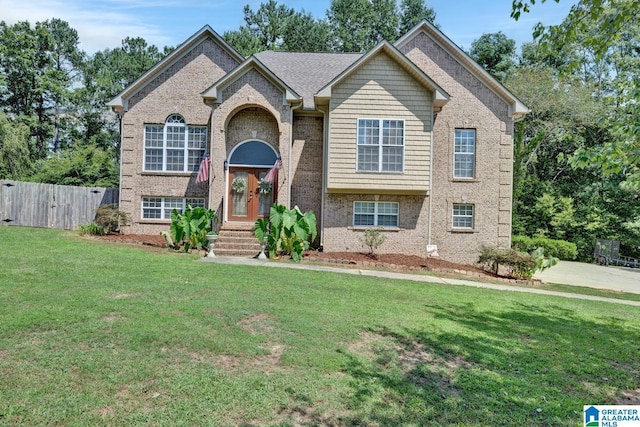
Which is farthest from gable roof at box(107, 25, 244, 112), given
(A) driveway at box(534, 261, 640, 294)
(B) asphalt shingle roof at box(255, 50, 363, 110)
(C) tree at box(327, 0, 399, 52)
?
(C) tree at box(327, 0, 399, 52)

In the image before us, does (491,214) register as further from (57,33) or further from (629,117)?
(57,33)

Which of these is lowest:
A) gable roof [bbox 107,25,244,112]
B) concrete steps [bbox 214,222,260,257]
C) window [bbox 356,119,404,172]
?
concrete steps [bbox 214,222,260,257]

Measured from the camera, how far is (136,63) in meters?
37.7

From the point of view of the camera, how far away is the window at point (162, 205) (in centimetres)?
1617

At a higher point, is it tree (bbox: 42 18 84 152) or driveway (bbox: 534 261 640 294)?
tree (bbox: 42 18 84 152)

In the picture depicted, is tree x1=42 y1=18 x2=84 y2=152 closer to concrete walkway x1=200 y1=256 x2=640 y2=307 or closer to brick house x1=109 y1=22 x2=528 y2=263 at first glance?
brick house x1=109 y1=22 x2=528 y2=263

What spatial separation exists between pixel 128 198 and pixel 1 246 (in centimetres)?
596

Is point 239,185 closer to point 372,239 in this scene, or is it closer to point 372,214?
point 372,214

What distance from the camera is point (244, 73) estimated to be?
47.6ft

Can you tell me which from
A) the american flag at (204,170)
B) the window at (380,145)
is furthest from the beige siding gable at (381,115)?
the american flag at (204,170)

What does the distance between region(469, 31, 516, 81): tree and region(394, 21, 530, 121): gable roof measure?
73.1 feet

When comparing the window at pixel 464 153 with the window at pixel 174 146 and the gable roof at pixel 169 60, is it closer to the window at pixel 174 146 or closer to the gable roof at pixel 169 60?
the gable roof at pixel 169 60

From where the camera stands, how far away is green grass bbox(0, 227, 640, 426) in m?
3.53

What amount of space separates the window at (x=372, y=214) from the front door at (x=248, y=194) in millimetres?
3398
